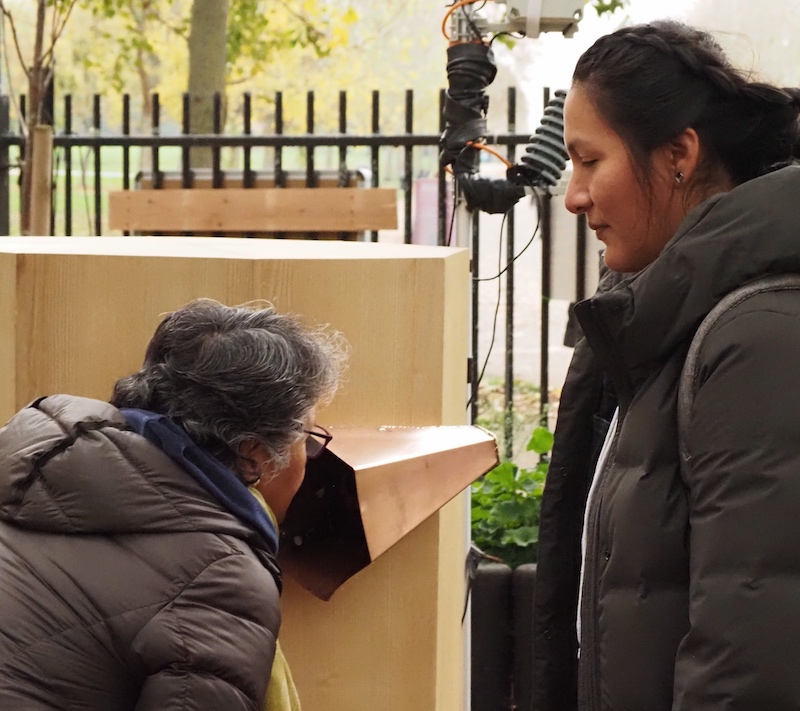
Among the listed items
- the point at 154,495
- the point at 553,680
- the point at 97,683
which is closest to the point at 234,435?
the point at 154,495

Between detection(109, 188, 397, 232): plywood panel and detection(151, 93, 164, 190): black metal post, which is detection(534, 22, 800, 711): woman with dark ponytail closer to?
detection(109, 188, 397, 232): plywood panel

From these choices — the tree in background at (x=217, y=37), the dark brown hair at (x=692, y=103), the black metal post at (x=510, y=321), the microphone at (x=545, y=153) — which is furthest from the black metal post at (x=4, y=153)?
the dark brown hair at (x=692, y=103)

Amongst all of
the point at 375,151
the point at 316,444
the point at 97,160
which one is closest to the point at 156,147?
the point at 97,160

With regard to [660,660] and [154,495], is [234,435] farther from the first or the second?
[660,660]

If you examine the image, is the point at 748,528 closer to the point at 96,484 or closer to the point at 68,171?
the point at 96,484

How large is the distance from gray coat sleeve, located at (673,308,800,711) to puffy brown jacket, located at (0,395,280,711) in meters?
0.61

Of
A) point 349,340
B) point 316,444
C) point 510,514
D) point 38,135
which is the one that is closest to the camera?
point 316,444

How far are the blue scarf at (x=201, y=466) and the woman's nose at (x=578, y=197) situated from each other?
65 cm

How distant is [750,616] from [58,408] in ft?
3.33

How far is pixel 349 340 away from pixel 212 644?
2.44 feet

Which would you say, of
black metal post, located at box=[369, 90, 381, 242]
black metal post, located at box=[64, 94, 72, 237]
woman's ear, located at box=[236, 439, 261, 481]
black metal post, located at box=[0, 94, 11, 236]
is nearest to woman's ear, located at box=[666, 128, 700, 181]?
woman's ear, located at box=[236, 439, 261, 481]

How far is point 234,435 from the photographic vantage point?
1.64 metres

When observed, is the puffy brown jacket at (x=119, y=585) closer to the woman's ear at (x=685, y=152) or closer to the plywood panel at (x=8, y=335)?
the plywood panel at (x=8, y=335)

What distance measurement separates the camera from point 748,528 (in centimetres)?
116
